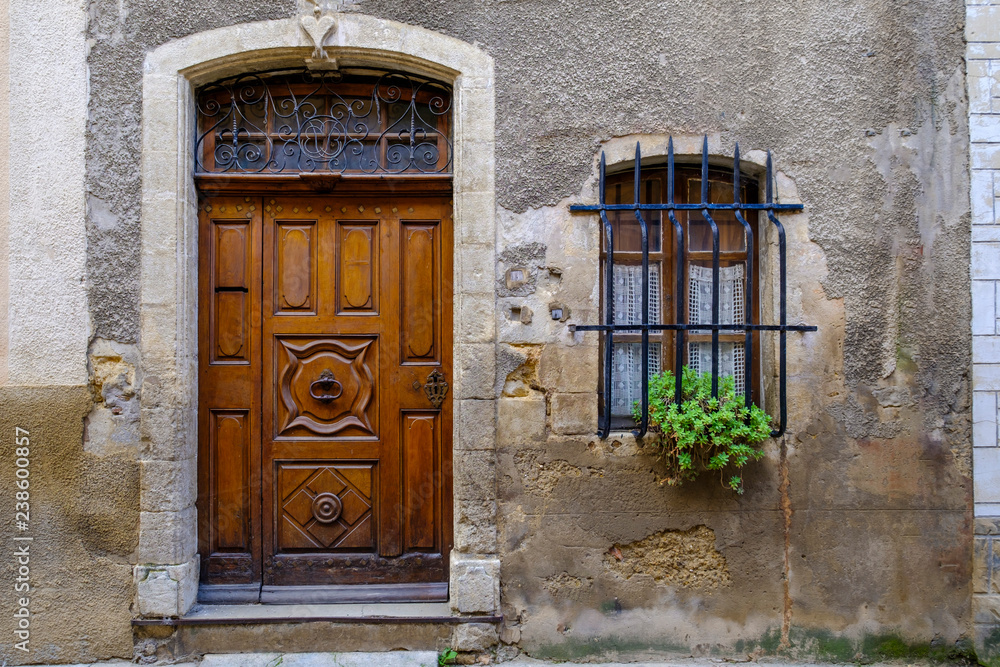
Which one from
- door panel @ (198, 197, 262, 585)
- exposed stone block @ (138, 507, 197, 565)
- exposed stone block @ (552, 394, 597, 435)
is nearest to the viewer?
exposed stone block @ (138, 507, 197, 565)

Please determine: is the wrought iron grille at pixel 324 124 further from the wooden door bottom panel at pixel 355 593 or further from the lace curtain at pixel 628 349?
the wooden door bottom panel at pixel 355 593

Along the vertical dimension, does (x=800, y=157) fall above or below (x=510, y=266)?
above

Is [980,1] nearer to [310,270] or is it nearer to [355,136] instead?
[355,136]

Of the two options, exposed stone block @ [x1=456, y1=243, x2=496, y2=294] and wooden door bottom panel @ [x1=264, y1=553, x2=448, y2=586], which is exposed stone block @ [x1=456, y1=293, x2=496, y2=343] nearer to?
exposed stone block @ [x1=456, y1=243, x2=496, y2=294]

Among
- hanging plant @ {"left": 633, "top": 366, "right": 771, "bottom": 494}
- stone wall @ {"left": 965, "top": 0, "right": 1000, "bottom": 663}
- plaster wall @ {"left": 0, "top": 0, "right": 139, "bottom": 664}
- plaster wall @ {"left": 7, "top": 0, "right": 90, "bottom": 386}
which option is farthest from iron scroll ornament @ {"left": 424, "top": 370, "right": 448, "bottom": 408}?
stone wall @ {"left": 965, "top": 0, "right": 1000, "bottom": 663}

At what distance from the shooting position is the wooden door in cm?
355

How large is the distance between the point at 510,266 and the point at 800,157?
1642 mm

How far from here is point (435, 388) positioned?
3.57 metres

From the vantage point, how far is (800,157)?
11.2 ft

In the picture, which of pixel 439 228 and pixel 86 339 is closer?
pixel 86 339

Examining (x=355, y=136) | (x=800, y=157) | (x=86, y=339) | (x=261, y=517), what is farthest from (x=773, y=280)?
Result: (x=86, y=339)

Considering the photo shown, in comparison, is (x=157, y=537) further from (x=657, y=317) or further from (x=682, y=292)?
(x=682, y=292)

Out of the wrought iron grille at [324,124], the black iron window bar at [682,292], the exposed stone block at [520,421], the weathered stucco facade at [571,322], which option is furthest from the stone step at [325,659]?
the wrought iron grille at [324,124]

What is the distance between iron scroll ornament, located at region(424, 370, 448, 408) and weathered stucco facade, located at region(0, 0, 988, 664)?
23 cm
